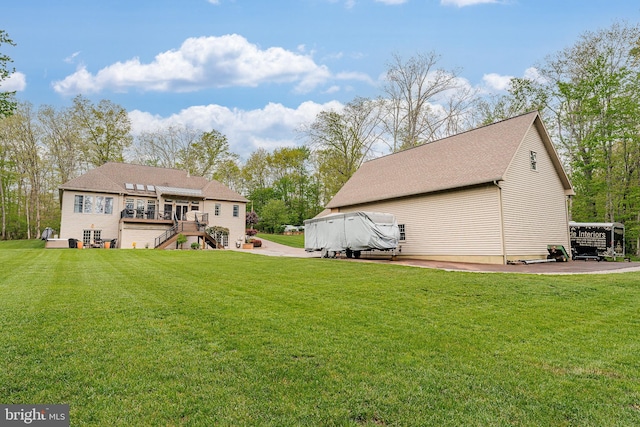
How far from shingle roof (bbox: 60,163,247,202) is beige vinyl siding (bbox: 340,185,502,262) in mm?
19192

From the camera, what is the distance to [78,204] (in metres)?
27.4

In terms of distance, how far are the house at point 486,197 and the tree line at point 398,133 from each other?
9819 millimetres

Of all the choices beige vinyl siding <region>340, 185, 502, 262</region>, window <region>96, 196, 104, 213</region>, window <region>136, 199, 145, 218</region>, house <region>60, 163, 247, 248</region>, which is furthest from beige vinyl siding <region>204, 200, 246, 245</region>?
beige vinyl siding <region>340, 185, 502, 262</region>

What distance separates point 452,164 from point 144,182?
2601 centimetres

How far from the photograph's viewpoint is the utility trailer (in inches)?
674

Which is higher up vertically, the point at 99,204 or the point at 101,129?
the point at 101,129

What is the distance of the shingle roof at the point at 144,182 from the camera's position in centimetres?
2816

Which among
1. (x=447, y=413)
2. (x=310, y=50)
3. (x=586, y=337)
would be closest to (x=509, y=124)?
(x=310, y=50)

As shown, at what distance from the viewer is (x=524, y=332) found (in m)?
4.93

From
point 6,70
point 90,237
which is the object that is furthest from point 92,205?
point 6,70

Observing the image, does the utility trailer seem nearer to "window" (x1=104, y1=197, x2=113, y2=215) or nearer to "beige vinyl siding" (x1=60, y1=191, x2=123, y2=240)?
"beige vinyl siding" (x1=60, y1=191, x2=123, y2=240)

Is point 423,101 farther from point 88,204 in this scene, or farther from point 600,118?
point 88,204

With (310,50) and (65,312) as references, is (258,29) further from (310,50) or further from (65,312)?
(65,312)

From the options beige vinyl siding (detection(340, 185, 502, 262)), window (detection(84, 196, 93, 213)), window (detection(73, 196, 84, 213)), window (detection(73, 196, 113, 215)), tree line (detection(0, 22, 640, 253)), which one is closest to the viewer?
beige vinyl siding (detection(340, 185, 502, 262))
